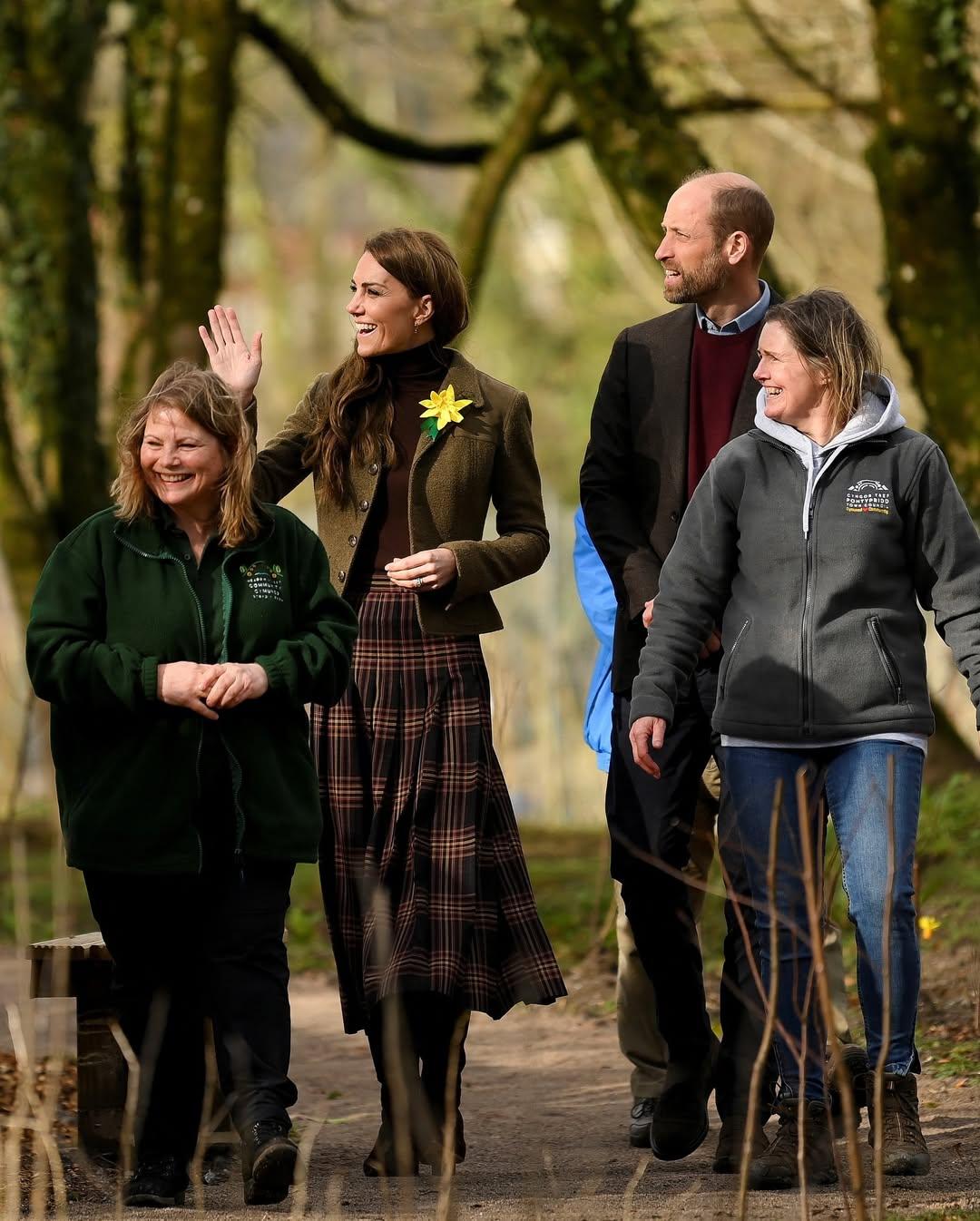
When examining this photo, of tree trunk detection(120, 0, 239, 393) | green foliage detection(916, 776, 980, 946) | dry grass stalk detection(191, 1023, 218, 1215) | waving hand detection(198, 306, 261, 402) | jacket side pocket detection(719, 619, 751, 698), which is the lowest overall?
green foliage detection(916, 776, 980, 946)

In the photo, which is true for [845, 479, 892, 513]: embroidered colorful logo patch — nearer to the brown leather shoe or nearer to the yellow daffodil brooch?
the yellow daffodil brooch

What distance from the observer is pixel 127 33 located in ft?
39.2

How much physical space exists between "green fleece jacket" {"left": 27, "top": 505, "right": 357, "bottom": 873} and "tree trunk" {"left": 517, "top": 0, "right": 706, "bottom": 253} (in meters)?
5.07

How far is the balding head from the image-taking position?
16.3 ft

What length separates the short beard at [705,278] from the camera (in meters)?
4.94

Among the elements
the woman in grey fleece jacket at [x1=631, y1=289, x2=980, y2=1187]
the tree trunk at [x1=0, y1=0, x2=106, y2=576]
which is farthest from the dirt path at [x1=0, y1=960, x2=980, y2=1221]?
the tree trunk at [x1=0, y1=0, x2=106, y2=576]

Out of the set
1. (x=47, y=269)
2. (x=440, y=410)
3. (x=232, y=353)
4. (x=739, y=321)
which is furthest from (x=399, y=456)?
(x=47, y=269)

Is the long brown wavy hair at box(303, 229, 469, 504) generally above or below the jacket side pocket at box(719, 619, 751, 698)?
above

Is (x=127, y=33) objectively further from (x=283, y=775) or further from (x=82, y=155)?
(x=283, y=775)

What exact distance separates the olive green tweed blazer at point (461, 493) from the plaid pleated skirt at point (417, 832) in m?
0.11

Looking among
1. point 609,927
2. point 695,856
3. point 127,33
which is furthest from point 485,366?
point 695,856

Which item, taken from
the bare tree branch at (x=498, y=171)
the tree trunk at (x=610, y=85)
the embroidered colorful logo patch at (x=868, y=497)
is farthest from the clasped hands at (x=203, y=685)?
the bare tree branch at (x=498, y=171)

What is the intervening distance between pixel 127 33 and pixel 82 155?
1.07 metres

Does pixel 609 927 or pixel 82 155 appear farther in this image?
pixel 82 155
